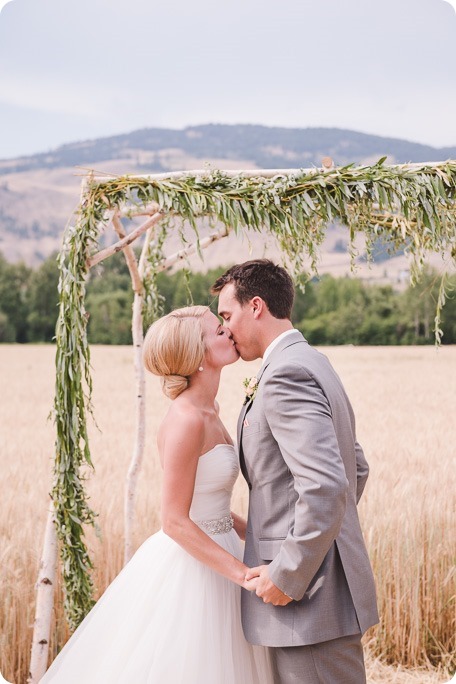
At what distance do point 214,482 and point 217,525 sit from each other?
224mm

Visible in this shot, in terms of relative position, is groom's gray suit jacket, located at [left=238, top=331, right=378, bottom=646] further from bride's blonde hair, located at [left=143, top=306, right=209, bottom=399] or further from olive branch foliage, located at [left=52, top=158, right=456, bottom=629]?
olive branch foliage, located at [left=52, top=158, right=456, bottom=629]

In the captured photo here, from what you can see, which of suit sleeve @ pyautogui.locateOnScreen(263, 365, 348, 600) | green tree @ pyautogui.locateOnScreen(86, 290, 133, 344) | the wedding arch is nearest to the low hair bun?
suit sleeve @ pyautogui.locateOnScreen(263, 365, 348, 600)

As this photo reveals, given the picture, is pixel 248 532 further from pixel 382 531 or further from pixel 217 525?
pixel 382 531

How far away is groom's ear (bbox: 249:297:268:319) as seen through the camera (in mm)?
2979

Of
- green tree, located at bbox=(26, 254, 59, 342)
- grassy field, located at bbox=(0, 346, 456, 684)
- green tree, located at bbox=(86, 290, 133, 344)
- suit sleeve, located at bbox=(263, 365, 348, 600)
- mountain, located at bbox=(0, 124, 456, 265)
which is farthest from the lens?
mountain, located at bbox=(0, 124, 456, 265)

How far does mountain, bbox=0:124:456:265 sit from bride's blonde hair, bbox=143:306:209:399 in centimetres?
7014

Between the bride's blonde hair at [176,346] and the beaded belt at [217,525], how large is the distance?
0.59 metres

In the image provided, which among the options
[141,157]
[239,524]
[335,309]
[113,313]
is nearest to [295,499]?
[239,524]

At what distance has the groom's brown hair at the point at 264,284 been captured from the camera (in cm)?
297

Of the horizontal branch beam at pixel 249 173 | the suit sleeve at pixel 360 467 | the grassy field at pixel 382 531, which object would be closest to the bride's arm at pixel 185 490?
the suit sleeve at pixel 360 467

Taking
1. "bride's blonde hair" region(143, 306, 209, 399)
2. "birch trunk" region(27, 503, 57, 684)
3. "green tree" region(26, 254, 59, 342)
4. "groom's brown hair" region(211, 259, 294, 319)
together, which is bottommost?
"green tree" region(26, 254, 59, 342)

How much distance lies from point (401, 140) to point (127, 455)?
76.7m

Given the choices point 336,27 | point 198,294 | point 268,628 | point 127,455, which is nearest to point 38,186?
point 336,27

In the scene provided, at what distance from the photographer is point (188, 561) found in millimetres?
3205
